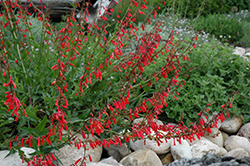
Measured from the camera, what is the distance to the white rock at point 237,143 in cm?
361

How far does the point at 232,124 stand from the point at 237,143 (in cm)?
46

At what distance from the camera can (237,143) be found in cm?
365

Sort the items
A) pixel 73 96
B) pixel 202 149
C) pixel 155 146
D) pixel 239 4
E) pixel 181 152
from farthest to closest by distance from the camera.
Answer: pixel 239 4 < pixel 202 149 < pixel 155 146 < pixel 181 152 < pixel 73 96

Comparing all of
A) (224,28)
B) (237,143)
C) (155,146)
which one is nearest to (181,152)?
(155,146)

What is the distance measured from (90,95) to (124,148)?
2.74 ft

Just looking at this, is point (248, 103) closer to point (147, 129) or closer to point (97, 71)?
point (147, 129)

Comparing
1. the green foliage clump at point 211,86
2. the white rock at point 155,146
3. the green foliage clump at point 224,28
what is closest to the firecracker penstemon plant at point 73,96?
the white rock at point 155,146

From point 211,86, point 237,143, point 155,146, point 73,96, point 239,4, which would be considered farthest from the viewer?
point 239,4

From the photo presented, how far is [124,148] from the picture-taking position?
325 centimetres

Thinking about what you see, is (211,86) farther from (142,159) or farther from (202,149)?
(142,159)

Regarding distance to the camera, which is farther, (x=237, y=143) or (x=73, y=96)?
(x=237, y=143)

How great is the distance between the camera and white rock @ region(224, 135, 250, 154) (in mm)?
3607

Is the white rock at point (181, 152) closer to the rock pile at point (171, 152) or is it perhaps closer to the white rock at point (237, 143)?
the rock pile at point (171, 152)

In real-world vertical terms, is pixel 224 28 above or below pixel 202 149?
above
